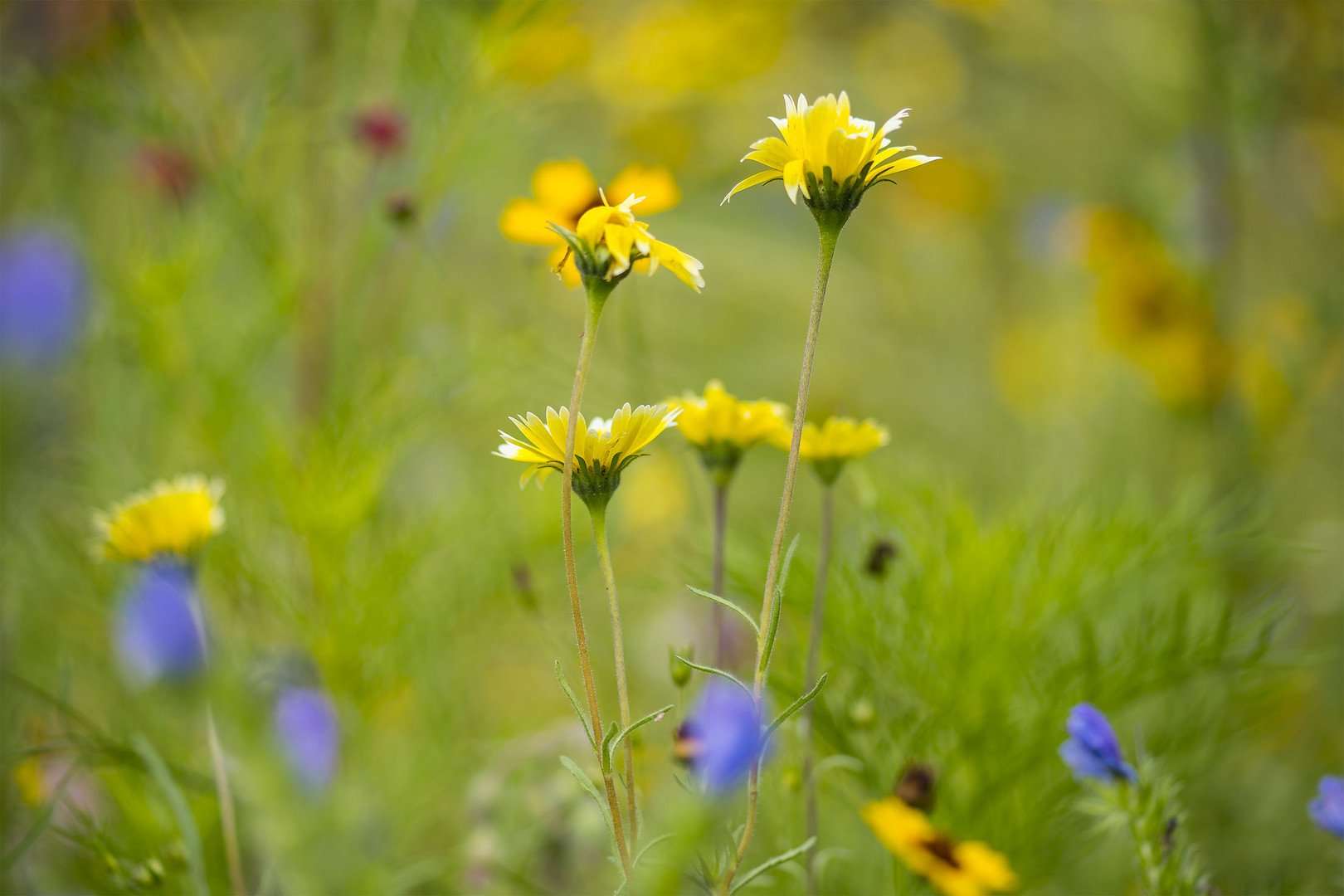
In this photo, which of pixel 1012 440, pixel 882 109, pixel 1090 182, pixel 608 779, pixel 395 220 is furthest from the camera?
pixel 882 109

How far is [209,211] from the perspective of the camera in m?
0.58

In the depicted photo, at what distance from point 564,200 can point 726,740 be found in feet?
0.79

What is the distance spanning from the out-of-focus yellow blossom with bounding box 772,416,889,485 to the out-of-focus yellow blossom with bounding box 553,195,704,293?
0.08 m

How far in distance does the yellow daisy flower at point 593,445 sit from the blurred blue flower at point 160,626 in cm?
9

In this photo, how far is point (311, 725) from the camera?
0.46 m

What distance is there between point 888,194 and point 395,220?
0.97 meters

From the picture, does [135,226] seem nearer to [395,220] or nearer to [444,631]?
[395,220]

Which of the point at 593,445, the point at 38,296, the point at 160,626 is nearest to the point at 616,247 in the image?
the point at 593,445

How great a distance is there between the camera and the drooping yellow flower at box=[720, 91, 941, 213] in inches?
9.1

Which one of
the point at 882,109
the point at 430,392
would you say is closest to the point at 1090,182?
the point at 882,109

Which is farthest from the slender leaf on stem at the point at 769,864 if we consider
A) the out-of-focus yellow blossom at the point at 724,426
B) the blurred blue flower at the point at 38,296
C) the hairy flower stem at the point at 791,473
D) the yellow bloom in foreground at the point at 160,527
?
the blurred blue flower at the point at 38,296

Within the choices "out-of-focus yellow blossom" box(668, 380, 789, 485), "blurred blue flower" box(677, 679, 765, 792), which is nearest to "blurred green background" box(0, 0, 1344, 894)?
"blurred blue flower" box(677, 679, 765, 792)

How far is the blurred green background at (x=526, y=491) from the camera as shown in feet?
1.28

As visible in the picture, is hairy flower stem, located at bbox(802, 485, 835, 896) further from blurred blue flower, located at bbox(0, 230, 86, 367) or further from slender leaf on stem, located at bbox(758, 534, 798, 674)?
blurred blue flower, located at bbox(0, 230, 86, 367)
